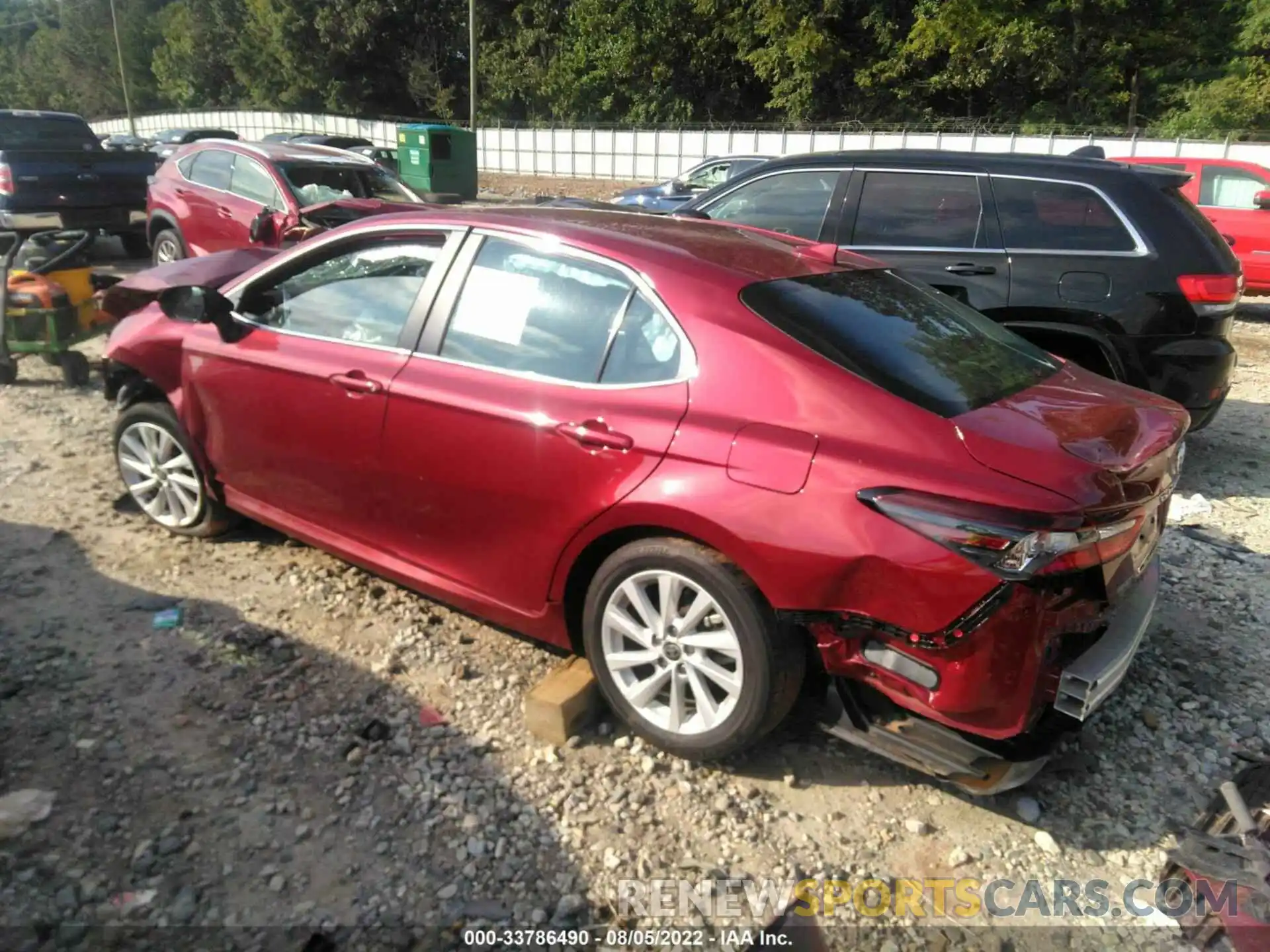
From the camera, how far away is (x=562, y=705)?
3.05 meters

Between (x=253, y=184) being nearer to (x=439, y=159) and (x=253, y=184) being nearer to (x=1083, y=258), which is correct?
(x=1083, y=258)

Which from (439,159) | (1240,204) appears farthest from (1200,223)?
(439,159)

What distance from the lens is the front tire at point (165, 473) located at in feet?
13.9

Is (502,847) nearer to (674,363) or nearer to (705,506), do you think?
(705,506)

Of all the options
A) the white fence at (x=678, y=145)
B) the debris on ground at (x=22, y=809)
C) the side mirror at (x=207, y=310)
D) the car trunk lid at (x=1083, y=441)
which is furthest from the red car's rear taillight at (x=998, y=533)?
the white fence at (x=678, y=145)

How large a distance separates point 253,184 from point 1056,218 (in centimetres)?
715

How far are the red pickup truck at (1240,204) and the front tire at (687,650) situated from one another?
→ 418 inches

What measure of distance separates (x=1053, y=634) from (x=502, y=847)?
5.46 ft

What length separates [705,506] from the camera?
2662mm

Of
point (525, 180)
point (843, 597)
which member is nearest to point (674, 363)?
point (843, 597)

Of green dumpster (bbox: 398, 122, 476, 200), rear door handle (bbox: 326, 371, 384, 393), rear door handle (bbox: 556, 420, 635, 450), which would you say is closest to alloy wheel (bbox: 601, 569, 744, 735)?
rear door handle (bbox: 556, 420, 635, 450)

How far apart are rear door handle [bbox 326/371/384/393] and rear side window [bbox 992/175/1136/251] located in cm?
386

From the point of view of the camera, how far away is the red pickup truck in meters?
11.0

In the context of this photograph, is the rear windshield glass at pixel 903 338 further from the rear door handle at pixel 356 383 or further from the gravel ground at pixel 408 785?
the rear door handle at pixel 356 383
